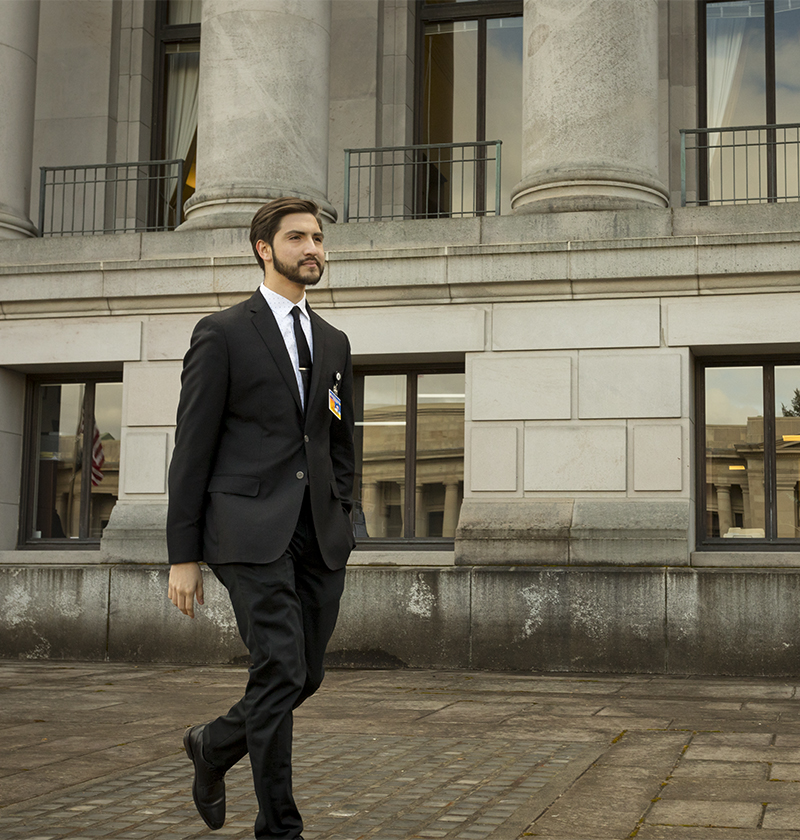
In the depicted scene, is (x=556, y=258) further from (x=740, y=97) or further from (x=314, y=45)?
(x=740, y=97)

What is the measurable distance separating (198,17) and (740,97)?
747 cm

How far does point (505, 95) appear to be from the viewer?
16.2m

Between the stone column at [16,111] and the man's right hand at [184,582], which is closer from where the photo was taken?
the man's right hand at [184,582]

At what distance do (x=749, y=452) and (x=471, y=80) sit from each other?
22.2 feet

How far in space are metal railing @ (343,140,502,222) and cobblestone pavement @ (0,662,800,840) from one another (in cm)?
745

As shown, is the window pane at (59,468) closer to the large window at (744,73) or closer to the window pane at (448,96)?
the window pane at (448,96)

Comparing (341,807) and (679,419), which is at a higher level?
(679,419)

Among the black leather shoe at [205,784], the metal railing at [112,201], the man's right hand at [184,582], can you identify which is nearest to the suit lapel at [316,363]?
the man's right hand at [184,582]

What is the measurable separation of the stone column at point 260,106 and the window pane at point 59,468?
8.98ft

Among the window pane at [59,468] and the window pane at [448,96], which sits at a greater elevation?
the window pane at [448,96]

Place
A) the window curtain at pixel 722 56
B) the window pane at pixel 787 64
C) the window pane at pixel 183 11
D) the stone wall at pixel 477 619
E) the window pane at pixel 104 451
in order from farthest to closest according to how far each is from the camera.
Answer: the window pane at pixel 183 11 → the window curtain at pixel 722 56 → the window pane at pixel 787 64 → the window pane at pixel 104 451 → the stone wall at pixel 477 619

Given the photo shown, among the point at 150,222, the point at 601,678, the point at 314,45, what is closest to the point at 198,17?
the point at 150,222

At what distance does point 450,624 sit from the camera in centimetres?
1142

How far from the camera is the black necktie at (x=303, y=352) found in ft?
14.5
